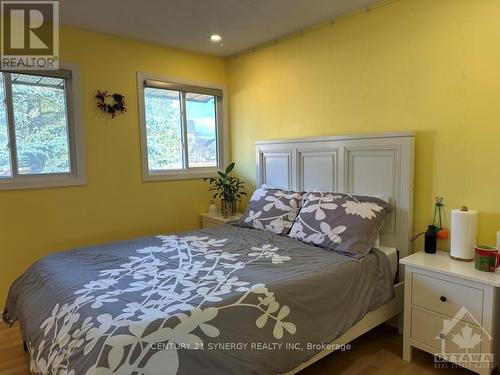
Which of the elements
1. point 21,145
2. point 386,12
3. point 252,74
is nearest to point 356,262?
point 386,12

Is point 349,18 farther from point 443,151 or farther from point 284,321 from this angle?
point 284,321

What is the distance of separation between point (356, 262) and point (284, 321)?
690 mm

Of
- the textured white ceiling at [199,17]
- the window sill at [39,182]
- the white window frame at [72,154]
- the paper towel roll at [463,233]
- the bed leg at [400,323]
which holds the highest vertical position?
the textured white ceiling at [199,17]

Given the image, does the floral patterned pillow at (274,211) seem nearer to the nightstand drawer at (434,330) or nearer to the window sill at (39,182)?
the nightstand drawer at (434,330)

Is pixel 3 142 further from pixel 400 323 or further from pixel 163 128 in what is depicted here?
pixel 400 323

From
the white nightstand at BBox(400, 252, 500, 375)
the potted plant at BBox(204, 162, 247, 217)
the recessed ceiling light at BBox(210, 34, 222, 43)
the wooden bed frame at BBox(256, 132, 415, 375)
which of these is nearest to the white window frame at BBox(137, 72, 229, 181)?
the potted plant at BBox(204, 162, 247, 217)

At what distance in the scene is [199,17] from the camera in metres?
2.68

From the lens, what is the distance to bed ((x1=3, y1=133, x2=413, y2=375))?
1.29 meters

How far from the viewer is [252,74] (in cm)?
361

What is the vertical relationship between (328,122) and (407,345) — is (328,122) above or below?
above

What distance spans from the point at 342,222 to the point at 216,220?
1.55m

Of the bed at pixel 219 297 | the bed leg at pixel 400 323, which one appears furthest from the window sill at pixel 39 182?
the bed leg at pixel 400 323

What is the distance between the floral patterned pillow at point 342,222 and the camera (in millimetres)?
2205

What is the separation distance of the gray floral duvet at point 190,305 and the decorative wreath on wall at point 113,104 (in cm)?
139
